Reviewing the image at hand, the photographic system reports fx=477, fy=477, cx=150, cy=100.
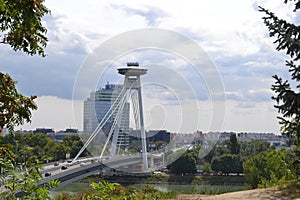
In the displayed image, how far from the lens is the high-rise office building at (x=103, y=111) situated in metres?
42.3

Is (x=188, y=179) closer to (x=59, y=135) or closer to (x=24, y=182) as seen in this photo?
(x=59, y=135)

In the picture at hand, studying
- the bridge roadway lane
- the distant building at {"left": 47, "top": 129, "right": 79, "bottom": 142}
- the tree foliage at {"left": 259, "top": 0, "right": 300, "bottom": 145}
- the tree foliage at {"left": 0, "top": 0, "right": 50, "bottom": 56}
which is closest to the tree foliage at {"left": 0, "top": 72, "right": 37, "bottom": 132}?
the tree foliage at {"left": 0, "top": 0, "right": 50, "bottom": 56}

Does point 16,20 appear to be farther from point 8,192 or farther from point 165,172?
point 165,172

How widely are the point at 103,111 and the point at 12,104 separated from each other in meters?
45.4

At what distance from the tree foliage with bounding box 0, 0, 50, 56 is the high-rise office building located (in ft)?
122

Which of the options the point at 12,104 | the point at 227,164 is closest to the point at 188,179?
the point at 227,164

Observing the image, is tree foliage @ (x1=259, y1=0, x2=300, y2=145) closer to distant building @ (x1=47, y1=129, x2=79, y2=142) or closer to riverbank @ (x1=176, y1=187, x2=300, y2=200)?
riverbank @ (x1=176, y1=187, x2=300, y2=200)

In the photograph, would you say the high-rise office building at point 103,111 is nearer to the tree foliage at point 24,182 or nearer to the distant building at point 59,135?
the distant building at point 59,135

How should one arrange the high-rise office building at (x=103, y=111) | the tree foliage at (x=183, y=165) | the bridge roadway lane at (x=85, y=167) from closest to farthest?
the bridge roadway lane at (x=85, y=167) → the high-rise office building at (x=103, y=111) → the tree foliage at (x=183, y=165)

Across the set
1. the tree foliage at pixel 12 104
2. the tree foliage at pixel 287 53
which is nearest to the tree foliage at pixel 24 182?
the tree foliage at pixel 12 104

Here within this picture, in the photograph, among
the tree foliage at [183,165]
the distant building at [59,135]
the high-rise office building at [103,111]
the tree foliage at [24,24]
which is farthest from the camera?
the distant building at [59,135]

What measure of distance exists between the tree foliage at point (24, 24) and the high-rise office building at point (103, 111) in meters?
37.2

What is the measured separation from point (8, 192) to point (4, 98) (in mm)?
672

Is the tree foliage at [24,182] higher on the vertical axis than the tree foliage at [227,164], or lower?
higher
